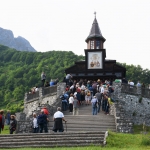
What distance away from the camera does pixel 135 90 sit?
3509 cm

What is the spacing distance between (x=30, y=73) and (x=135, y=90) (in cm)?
5389

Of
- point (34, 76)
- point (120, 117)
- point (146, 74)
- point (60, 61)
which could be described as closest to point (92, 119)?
point (120, 117)

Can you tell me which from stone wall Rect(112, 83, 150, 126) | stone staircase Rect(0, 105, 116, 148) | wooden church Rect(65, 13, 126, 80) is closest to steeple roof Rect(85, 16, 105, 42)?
wooden church Rect(65, 13, 126, 80)

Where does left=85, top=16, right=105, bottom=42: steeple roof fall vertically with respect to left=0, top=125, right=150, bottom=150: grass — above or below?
above

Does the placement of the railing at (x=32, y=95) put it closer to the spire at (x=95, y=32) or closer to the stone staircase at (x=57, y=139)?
the spire at (x=95, y=32)

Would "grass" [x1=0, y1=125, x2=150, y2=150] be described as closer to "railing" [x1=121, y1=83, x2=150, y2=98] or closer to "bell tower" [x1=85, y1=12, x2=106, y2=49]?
"railing" [x1=121, y1=83, x2=150, y2=98]

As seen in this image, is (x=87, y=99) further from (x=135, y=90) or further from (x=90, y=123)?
(x=135, y=90)

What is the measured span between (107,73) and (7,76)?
52.4 metres

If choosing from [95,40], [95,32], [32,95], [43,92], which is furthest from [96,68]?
[43,92]

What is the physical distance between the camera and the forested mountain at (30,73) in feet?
235

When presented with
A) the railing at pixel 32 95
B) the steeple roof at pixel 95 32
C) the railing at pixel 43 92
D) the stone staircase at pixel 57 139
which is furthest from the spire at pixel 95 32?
the stone staircase at pixel 57 139

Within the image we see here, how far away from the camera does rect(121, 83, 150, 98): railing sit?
34.2m

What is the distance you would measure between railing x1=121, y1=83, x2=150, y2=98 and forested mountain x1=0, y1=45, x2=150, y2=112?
29877 mm

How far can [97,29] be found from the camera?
5038cm
